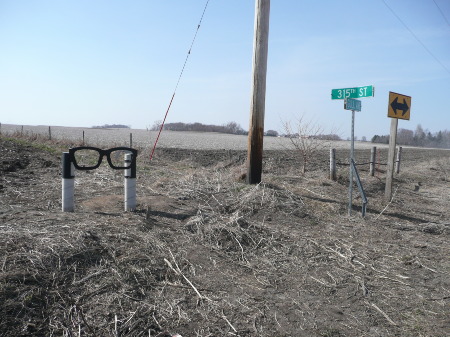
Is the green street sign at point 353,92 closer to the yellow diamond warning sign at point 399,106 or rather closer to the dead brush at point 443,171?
the yellow diamond warning sign at point 399,106

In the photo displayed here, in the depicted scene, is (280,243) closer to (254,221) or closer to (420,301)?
(254,221)

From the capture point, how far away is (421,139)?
104375 millimetres

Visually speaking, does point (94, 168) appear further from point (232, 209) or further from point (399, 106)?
point (399, 106)

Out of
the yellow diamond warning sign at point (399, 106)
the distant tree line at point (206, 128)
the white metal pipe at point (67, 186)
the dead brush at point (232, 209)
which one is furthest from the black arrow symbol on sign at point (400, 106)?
the distant tree line at point (206, 128)

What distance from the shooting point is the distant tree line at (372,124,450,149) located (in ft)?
331

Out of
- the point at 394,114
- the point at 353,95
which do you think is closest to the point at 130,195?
the point at 353,95

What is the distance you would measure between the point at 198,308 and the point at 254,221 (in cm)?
288

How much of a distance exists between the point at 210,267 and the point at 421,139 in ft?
370

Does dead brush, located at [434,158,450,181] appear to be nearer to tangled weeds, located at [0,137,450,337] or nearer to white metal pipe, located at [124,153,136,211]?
tangled weeds, located at [0,137,450,337]

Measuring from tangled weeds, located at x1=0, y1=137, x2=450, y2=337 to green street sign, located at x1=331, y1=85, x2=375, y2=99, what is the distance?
2293 mm

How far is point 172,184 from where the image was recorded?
321 inches

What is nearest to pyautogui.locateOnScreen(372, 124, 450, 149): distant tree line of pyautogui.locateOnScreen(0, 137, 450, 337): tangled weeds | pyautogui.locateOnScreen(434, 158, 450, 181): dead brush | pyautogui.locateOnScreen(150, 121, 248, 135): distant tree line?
pyautogui.locateOnScreen(150, 121, 248, 135): distant tree line

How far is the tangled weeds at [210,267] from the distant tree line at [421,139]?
9912 cm

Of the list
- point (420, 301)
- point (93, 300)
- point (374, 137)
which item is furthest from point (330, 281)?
point (374, 137)
